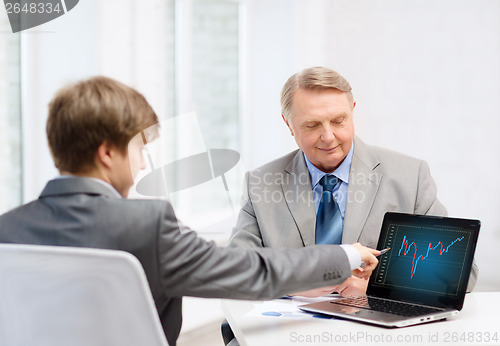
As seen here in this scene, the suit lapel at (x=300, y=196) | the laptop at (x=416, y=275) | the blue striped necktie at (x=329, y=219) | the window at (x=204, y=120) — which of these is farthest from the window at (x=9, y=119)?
the laptop at (x=416, y=275)

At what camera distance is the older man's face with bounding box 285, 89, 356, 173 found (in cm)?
205

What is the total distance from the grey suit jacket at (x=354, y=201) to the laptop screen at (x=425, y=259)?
287 millimetres

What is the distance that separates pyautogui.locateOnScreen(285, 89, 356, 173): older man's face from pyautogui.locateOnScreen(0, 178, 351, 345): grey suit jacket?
2.64ft

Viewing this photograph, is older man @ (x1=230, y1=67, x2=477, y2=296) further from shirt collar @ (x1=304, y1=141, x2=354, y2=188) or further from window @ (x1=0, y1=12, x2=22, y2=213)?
window @ (x1=0, y1=12, x2=22, y2=213)

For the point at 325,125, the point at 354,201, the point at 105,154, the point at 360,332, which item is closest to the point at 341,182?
the point at 354,201

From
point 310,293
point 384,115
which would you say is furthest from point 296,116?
point 384,115

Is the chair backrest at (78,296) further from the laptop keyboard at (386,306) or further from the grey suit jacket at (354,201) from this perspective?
the grey suit jacket at (354,201)

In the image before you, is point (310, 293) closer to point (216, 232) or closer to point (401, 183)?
point (401, 183)

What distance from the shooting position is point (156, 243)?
1143 mm

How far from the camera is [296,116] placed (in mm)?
2129

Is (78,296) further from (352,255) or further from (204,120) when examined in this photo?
(204,120)

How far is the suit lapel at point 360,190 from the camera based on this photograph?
197 cm

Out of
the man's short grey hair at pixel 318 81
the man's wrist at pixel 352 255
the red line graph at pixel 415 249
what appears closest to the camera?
the man's wrist at pixel 352 255

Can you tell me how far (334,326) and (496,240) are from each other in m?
2.65
